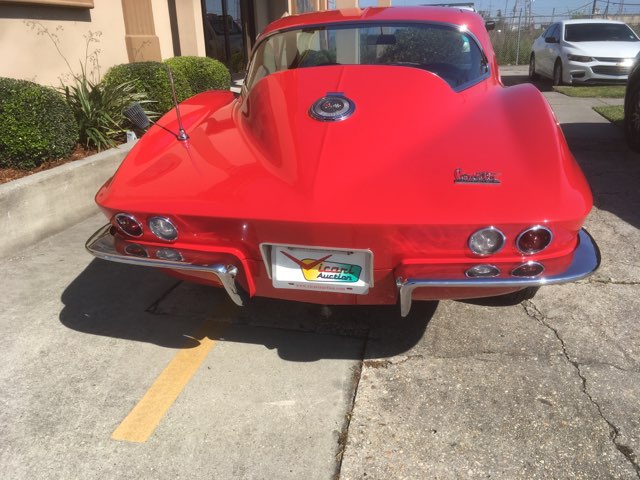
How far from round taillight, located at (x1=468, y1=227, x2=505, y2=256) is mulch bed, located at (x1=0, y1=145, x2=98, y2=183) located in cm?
379

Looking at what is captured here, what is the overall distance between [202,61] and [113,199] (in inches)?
247

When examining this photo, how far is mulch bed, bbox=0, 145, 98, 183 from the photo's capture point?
14.4ft

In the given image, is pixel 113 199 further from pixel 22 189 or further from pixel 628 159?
pixel 628 159

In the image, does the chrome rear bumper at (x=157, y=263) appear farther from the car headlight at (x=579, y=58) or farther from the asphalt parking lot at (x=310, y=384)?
the car headlight at (x=579, y=58)

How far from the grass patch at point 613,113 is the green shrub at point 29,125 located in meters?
7.37

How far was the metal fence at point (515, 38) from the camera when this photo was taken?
2064 centimetres

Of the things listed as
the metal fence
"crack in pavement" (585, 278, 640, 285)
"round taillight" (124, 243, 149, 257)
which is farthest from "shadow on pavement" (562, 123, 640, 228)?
the metal fence

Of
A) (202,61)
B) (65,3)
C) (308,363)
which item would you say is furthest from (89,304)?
(202,61)

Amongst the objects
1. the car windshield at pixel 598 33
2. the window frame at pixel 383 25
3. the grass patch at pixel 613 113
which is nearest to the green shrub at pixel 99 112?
the window frame at pixel 383 25

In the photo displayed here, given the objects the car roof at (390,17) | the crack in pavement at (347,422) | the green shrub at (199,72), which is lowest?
the crack in pavement at (347,422)

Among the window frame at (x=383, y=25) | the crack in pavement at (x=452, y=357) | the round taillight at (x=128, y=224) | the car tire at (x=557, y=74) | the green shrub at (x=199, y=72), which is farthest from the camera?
the car tire at (x=557, y=74)

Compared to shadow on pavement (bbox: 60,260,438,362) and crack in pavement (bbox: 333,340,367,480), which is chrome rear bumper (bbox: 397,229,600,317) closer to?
crack in pavement (bbox: 333,340,367,480)

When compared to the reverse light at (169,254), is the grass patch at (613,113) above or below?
below

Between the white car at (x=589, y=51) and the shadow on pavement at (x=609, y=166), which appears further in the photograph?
the white car at (x=589, y=51)
